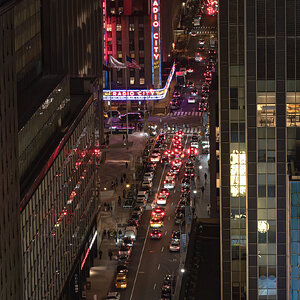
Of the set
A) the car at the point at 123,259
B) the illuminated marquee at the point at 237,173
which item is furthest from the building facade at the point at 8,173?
the car at the point at 123,259

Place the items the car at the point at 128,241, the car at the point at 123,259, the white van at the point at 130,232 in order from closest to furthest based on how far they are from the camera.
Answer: the car at the point at 123,259 < the car at the point at 128,241 < the white van at the point at 130,232

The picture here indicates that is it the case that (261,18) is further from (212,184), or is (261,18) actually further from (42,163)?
(212,184)

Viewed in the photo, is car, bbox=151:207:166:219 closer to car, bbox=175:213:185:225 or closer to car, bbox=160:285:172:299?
car, bbox=175:213:185:225

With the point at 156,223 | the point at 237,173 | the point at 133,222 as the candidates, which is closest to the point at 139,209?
the point at 156,223

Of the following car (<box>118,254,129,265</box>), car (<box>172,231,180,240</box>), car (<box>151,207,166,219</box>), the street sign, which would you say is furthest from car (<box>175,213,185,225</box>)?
car (<box>118,254,129,265</box>)

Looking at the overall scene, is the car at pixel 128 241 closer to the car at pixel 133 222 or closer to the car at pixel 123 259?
the car at pixel 123 259

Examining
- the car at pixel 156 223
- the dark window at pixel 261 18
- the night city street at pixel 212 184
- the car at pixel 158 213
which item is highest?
the dark window at pixel 261 18
